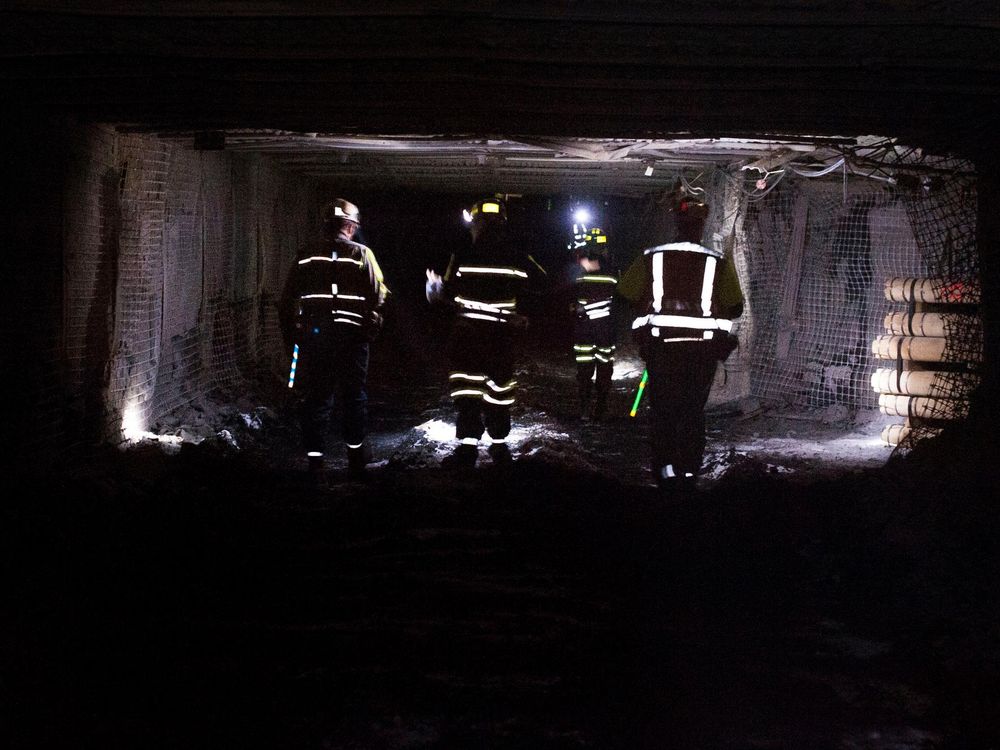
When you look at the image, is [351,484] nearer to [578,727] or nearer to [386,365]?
[578,727]

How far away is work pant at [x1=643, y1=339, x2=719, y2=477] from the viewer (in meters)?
6.74

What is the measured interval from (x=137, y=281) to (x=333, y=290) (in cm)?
285

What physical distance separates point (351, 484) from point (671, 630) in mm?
3630

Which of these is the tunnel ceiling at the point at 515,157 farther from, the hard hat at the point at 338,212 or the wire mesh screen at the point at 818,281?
the hard hat at the point at 338,212

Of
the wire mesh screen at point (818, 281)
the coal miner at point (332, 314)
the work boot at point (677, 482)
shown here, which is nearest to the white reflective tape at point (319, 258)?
the coal miner at point (332, 314)

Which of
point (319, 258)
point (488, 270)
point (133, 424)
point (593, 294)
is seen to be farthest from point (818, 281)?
point (133, 424)

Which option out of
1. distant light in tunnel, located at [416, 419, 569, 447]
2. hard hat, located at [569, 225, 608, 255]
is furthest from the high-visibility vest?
hard hat, located at [569, 225, 608, 255]

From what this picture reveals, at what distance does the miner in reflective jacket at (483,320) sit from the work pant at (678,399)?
1.30 meters

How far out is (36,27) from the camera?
480cm

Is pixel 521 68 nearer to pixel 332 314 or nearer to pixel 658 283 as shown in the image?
pixel 658 283

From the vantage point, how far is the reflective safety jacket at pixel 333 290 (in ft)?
24.2

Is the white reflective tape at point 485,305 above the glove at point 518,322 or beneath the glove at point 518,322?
above

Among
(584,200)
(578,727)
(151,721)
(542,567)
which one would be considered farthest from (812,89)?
(584,200)

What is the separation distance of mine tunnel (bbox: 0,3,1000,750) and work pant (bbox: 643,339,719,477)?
172 millimetres
